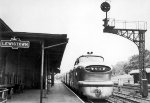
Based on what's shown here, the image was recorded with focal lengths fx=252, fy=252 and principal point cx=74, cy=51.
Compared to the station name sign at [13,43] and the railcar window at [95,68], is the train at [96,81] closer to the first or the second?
the railcar window at [95,68]

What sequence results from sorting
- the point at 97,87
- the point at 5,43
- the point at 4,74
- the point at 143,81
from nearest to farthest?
the point at 5,43
the point at 97,87
the point at 4,74
the point at 143,81

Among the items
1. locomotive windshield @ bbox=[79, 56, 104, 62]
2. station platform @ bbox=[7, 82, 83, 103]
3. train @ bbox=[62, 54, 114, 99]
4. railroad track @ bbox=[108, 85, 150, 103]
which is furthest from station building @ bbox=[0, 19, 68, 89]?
railroad track @ bbox=[108, 85, 150, 103]

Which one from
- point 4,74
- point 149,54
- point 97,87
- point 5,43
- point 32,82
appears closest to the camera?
point 5,43

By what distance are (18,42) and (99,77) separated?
5.44 meters

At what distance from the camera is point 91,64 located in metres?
15.3

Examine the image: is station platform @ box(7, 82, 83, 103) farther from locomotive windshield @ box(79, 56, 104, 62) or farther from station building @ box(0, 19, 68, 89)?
locomotive windshield @ box(79, 56, 104, 62)

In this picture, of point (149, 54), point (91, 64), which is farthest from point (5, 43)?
point (149, 54)

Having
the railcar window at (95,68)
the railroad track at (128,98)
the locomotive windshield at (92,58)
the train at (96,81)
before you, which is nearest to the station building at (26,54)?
the locomotive windshield at (92,58)

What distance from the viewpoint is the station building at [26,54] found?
1387 cm

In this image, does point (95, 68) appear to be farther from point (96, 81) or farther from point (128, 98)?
point (128, 98)

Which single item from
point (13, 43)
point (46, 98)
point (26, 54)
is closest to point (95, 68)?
point (46, 98)

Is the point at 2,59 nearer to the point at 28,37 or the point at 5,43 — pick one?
the point at 28,37

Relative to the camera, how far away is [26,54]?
80.2 ft

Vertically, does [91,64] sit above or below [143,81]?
above
